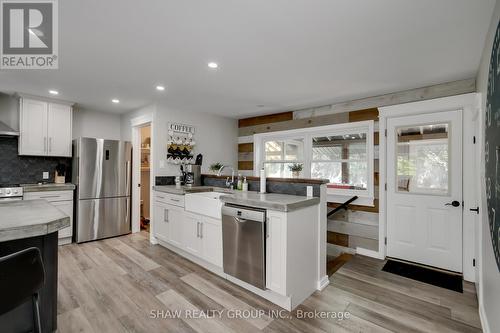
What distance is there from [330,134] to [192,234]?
279 centimetres

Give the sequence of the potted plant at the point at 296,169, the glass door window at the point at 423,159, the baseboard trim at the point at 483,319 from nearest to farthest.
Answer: the baseboard trim at the point at 483,319 → the glass door window at the point at 423,159 → the potted plant at the point at 296,169

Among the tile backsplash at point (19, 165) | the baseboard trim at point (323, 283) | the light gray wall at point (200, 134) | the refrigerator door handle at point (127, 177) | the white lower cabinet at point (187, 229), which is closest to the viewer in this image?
the baseboard trim at point (323, 283)

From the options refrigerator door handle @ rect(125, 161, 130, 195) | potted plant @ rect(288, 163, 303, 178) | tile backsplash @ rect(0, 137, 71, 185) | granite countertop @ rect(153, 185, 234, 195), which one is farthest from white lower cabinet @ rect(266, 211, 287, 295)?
tile backsplash @ rect(0, 137, 71, 185)

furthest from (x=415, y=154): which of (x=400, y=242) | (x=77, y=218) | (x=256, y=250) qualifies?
(x=77, y=218)

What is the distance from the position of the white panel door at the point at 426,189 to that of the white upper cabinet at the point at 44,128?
5.26m

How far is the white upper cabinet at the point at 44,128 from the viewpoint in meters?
3.65

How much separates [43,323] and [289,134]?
4.09m

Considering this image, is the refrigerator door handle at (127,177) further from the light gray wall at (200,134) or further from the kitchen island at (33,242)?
the kitchen island at (33,242)

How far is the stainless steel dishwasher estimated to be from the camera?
222cm

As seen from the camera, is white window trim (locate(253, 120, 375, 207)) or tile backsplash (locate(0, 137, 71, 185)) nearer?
white window trim (locate(253, 120, 375, 207))

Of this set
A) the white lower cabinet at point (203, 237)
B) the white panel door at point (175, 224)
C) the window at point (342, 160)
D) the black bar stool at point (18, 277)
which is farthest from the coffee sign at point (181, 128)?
the black bar stool at point (18, 277)

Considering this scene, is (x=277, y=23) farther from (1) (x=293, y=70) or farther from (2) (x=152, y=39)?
(2) (x=152, y=39)

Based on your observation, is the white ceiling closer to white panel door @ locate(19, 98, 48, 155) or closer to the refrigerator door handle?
white panel door @ locate(19, 98, 48, 155)

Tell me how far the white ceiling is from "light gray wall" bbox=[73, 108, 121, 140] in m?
1.10
